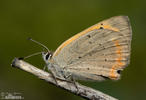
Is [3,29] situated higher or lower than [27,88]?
higher

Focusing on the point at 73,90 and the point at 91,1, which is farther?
the point at 91,1

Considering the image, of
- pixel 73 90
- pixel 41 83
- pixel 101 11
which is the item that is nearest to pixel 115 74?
pixel 73 90

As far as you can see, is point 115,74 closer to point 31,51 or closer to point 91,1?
point 31,51

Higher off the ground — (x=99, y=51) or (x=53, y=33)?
(x=53, y=33)

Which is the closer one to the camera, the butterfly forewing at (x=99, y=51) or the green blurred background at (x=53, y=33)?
the butterfly forewing at (x=99, y=51)

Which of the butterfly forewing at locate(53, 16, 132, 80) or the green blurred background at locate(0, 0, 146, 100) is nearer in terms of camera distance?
the butterfly forewing at locate(53, 16, 132, 80)

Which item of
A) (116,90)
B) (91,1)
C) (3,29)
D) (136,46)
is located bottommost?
(116,90)

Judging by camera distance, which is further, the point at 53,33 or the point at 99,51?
the point at 53,33

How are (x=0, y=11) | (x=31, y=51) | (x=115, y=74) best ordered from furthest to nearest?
1. (x=0, y=11)
2. (x=31, y=51)
3. (x=115, y=74)
